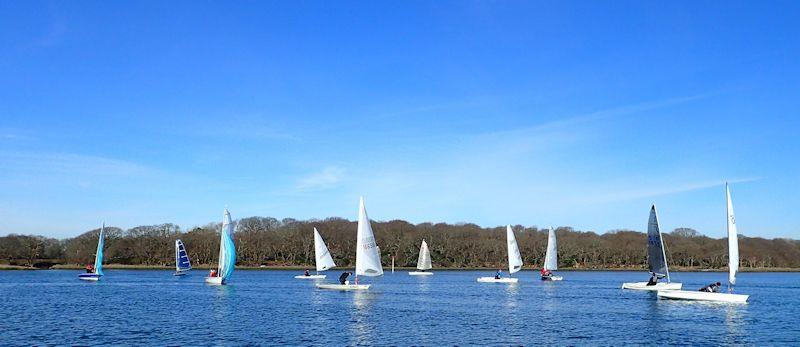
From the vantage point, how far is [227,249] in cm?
7006

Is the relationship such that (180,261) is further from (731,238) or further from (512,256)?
(731,238)

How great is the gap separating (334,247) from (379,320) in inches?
4684

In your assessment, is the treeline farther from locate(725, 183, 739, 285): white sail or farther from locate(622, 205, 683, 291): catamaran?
locate(725, 183, 739, 285): white sail

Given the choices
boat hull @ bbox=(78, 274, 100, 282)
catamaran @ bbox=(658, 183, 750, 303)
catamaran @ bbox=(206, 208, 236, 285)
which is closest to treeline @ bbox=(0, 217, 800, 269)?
boat hull @ bbox=(78, 274, 100, 282)

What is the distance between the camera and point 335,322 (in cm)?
3853

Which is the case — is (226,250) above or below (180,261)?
above

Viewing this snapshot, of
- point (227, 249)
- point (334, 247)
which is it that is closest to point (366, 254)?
point (227, 249)

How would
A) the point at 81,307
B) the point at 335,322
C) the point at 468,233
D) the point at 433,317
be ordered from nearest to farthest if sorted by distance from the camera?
the point at 335,322 < the point at 433,317 < the point at 81,307 < the point at 468,233

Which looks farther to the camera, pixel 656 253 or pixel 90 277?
pixel 90 277

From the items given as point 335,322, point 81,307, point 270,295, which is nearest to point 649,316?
point 335,322

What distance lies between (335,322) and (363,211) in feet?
72.4

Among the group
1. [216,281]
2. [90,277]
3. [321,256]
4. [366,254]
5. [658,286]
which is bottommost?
[90,277]

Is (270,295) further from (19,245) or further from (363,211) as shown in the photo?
→ (19,245)

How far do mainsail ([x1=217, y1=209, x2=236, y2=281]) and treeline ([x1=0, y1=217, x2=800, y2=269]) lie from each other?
80969 millimetres
